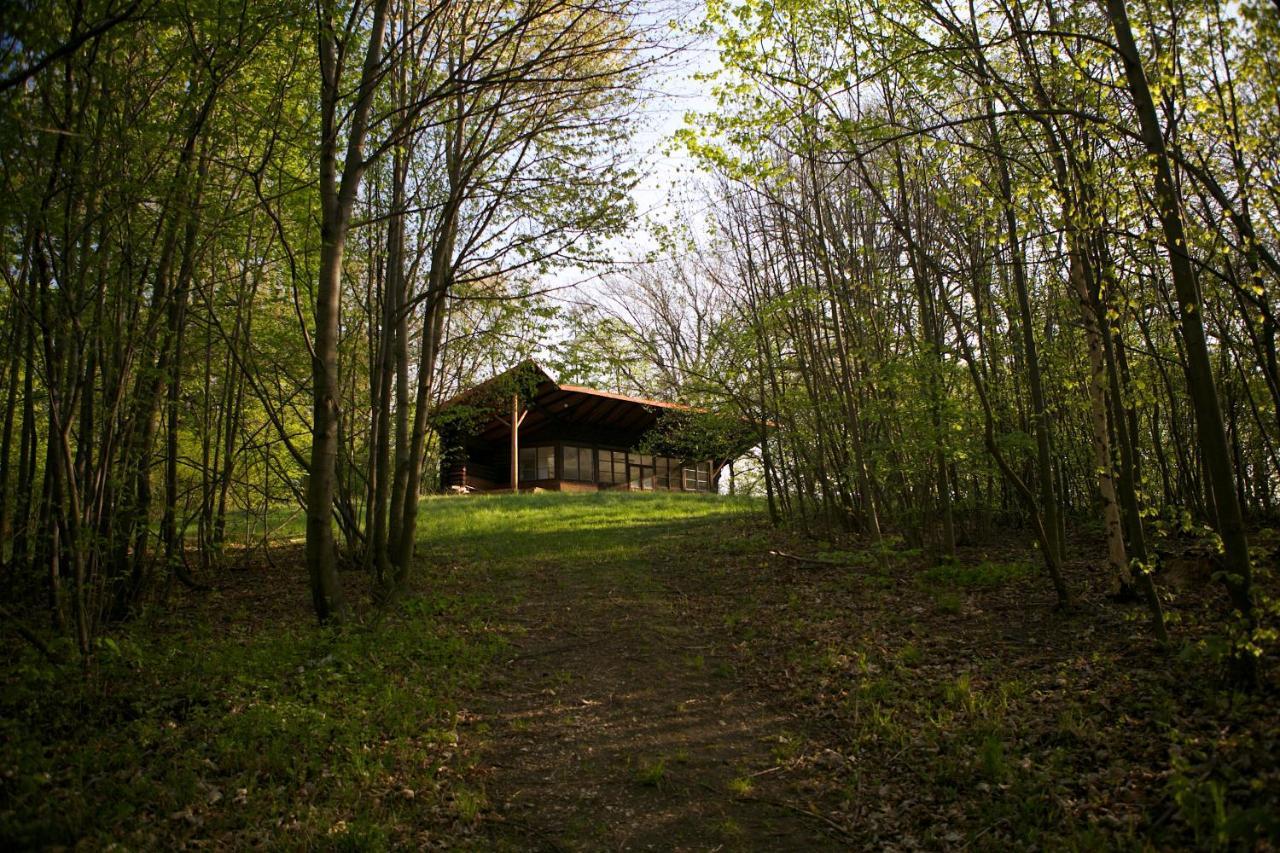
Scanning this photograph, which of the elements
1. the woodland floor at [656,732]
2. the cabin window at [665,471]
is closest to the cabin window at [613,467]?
the cabin window at [665,471]

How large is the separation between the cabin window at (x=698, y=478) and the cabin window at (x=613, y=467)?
4097 millimetres

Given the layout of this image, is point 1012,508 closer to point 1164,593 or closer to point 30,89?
point 1164,593

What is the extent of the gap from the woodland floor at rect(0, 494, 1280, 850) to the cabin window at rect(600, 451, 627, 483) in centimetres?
2412

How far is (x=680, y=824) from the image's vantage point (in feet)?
14.2

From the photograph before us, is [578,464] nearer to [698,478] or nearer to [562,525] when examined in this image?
[698,478]

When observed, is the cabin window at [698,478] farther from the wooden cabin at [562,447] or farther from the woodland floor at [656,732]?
the woodland floor at [656,732]

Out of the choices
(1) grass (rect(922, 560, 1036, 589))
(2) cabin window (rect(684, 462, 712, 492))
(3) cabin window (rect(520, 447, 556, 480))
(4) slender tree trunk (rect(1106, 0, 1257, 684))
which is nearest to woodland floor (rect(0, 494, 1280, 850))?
(1) grass (rect(922, 560, 1036, 589))

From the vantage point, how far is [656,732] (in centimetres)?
561

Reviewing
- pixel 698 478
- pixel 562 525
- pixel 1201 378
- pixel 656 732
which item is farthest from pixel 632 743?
pixel 698 478

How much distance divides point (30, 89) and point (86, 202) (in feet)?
2.99

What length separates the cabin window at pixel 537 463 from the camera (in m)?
30.8

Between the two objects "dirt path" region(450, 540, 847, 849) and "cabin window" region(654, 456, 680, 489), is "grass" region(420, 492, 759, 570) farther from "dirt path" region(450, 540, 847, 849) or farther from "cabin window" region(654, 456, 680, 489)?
"cabin window" region(654, 456, 680, 489)

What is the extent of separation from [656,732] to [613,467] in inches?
1097

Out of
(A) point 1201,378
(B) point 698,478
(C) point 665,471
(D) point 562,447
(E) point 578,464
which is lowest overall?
(B) point 698,478
